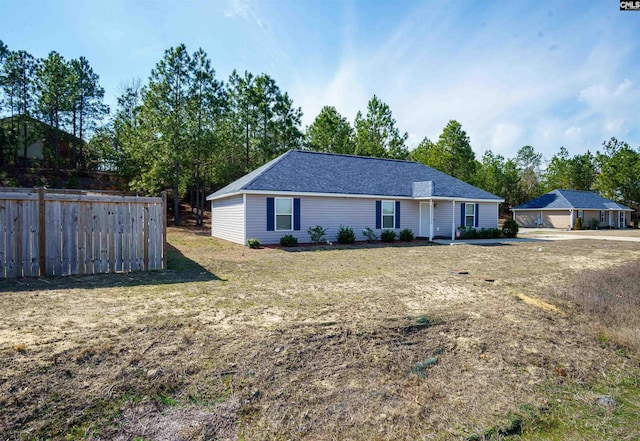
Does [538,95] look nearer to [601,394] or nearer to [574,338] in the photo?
[574,338]

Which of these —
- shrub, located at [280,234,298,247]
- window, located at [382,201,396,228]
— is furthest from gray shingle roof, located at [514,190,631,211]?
shrub, located at [280,234,298,247]

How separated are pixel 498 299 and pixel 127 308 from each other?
6019 millimetres

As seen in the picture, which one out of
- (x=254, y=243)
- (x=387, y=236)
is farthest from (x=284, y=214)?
(x=387, y=236)

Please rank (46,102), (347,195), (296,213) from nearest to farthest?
(296,213), (347,195), (46,102)

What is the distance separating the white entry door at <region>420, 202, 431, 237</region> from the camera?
20.2 m

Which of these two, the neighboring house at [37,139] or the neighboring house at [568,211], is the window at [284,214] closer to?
the neighboring house at [37,139]

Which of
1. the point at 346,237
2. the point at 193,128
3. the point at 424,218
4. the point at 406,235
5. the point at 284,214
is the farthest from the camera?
the point at 193,128

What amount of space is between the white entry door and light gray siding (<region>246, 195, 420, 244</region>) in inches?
37.8

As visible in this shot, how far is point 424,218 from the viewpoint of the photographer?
66.8 ft

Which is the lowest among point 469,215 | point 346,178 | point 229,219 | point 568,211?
point 229,219

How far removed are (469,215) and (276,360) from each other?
809 inches

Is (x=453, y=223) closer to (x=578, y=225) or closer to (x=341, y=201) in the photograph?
(x=341, y=201)

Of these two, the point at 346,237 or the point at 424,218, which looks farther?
the point at 424,218

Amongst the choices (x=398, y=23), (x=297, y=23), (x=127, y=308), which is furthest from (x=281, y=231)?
(x=127, y=308)
